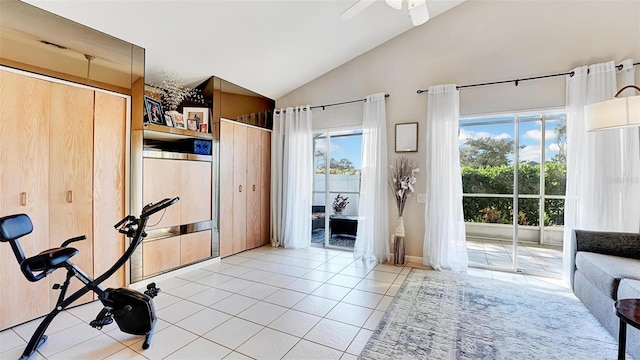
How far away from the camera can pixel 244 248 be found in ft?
15.5

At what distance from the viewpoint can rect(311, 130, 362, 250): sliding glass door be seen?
4875 mm

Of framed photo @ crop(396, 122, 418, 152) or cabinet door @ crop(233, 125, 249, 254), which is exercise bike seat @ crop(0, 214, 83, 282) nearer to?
cabinet door @ crop(233, 125, 249, 254)

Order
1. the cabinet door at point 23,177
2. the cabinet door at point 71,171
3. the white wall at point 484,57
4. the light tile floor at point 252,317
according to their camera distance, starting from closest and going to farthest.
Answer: the light tile floor at point 252,317 < the cabinet door at point 23,177 < the cabinet door at point 71,171 < the white wall at point 484,57

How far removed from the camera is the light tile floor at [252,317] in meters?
2.04

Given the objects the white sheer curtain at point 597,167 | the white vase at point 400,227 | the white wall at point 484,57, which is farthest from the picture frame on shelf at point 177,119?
the white sheer curtain at point 597,167

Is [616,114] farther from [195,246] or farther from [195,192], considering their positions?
[195,246]

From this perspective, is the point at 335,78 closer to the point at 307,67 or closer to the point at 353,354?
the point at 307,67

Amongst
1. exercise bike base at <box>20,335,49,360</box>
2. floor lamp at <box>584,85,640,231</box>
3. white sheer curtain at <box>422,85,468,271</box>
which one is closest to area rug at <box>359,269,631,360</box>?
white sheer curtain at <box>422,85,468,271</box>

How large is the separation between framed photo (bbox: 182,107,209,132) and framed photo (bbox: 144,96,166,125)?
40 cm

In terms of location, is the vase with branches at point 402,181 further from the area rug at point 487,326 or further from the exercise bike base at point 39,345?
the exercise bike base at point 39,345

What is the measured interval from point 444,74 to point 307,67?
2071 mm

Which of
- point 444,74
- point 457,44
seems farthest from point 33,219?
point 457,44

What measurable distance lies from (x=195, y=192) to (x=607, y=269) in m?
4.51

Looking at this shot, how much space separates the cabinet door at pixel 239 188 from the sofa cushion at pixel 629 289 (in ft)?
14.5
